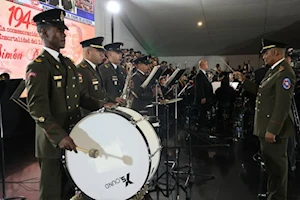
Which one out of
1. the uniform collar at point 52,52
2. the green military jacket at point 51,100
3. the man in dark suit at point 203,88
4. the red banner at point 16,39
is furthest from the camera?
the man in dark suit at point 203,88

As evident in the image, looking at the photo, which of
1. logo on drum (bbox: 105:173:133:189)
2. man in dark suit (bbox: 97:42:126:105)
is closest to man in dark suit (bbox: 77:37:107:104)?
man in dark suit (bbox: 97:42:126:105)

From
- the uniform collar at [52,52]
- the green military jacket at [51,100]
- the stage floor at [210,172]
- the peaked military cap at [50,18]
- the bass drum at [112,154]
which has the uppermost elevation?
the peaked military cap at [50,18]

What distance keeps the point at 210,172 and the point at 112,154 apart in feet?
7.58

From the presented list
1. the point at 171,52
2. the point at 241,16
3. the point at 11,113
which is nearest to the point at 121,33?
the point at 171,52

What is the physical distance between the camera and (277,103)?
2367 mm

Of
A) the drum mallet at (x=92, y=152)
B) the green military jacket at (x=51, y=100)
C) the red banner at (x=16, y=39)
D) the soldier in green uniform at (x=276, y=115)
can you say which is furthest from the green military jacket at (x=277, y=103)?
the red banner at (x=16, y=39)

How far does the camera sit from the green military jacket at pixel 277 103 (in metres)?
2.35

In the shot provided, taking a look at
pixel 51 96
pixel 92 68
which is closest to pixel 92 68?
pixel 92 68

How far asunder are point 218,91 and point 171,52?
5443mm

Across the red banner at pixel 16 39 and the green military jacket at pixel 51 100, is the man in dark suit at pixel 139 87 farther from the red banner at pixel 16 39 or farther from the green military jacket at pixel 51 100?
the red banner at pixel 16 39

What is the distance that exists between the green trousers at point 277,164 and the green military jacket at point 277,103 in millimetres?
107

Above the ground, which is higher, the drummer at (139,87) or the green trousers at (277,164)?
the drummer at (139,87)

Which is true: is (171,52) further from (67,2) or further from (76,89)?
(76,89)

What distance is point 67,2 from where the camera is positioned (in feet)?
17.1
